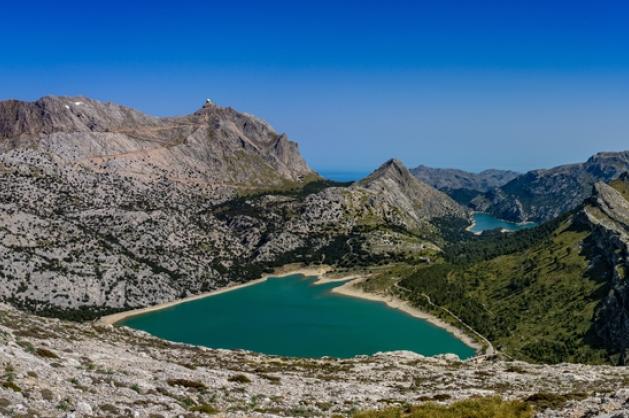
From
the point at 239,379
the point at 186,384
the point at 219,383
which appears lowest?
the point at 239,379

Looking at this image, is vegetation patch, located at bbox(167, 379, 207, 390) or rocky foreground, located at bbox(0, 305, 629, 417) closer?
rocky foreground, located at bbox(0, 305, 629, 417)

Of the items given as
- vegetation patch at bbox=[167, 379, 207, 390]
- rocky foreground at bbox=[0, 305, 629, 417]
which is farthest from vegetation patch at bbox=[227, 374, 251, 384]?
vegetation patch at bbox=[167, 379, 207, 390]

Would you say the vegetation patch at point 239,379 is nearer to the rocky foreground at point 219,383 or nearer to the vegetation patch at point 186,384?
the rocky foreground at point 219,383

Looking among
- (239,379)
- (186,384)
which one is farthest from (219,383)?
Answer: (239,379)

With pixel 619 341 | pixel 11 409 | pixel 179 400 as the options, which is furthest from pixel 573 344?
pixel 11 409

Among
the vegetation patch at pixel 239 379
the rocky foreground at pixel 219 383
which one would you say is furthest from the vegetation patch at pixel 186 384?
the vegetation patch at pixel 239 379

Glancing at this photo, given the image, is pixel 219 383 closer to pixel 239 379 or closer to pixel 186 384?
pixel 186 384

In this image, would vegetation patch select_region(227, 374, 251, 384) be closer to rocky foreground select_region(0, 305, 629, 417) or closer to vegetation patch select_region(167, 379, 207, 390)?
rocky foreground select_region(0, 305, 629, 417)

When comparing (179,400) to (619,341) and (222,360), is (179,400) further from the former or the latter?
(619,341)
